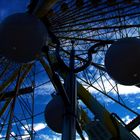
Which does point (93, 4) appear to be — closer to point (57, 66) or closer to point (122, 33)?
point (122, 33)

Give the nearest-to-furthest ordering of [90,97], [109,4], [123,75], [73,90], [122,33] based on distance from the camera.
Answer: [73,90]
[123,75]
[90,97]
[109,4]
[122,33]

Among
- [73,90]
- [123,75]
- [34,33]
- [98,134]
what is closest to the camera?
[73,90]

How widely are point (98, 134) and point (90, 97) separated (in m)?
2.99

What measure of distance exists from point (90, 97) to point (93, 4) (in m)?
3.72

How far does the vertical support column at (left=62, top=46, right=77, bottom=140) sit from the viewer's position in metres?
2.18

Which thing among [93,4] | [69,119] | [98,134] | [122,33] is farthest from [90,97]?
[122,33]

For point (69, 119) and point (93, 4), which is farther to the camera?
point (93, 4)

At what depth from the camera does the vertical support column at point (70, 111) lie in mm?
2184

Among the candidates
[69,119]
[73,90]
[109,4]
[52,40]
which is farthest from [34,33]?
[109,4]

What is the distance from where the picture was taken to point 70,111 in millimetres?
2293

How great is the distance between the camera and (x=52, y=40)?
2.77 meters

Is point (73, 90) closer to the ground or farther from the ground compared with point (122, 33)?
farther from the ground

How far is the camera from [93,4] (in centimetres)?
941

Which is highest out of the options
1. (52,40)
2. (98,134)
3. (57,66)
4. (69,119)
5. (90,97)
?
(52,40)
